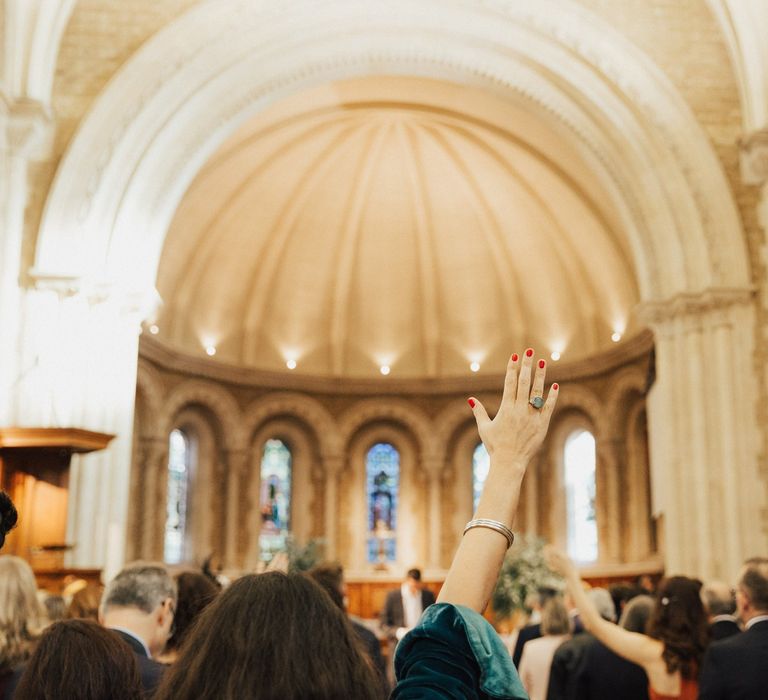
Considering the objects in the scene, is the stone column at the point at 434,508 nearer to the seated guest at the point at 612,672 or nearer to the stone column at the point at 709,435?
the stone column at the point at 709,435

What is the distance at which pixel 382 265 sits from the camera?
19484 millimetres

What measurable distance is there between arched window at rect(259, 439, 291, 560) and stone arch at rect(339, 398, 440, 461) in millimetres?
1222

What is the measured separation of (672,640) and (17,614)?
7.79 feet

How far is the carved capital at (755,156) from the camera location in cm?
1119

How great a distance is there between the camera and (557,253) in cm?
1853

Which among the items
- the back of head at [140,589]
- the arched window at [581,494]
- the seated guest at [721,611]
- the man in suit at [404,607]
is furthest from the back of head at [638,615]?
the arched window at [581,494]

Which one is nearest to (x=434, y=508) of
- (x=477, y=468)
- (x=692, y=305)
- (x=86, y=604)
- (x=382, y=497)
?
(x=382, y=497)

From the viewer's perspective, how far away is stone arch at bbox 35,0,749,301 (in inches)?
463

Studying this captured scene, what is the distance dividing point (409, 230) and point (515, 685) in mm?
17816

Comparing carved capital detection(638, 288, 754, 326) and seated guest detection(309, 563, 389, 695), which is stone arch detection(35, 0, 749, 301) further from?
seated guest detection(309, 563, 389, 695)

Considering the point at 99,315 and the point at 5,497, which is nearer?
the point at 5,497

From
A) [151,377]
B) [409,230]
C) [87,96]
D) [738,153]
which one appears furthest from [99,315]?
[409,230]

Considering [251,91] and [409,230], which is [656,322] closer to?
[251,91]

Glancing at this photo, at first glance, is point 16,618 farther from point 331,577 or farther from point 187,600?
point 331,577
